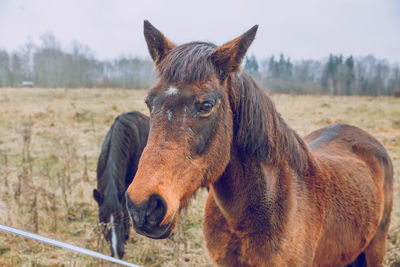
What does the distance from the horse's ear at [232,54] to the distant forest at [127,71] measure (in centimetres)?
3584

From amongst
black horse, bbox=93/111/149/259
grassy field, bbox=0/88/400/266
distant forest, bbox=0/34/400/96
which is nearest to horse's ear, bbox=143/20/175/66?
grassy field, bbox=0/88/400/266

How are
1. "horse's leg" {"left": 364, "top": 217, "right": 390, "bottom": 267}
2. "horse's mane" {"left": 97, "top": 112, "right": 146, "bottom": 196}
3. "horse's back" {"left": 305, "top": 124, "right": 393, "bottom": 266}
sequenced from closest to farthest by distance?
1. "horse's back" {"left": 305, "top": 124, "right": 393, "bottom": 266}
2. "horse's leg" {"left": 364, "top": 217, "right": 390, "bottom": 267}
3. "horse's mane" {"left": 97, "top": 112, "right": 146, "bottom": 196}

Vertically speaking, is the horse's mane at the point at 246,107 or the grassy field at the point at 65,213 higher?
the horse's mane at the point at 246,107

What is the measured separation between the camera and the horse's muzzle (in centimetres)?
127

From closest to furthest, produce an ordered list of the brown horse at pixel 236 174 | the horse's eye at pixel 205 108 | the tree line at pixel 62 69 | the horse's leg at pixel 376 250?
the brown horse at pixel 236 174
the horse's eye at pixel 205 108
the horse's leg at pixel 376 250
the tree line at pixel 62 69

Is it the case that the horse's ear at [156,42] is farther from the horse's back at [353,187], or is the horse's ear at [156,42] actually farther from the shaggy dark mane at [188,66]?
the horse's back at [353,187]

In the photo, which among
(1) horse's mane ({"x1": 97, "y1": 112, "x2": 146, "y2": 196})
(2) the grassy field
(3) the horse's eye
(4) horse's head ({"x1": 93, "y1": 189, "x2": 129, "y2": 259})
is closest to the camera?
(3) the horse's eye

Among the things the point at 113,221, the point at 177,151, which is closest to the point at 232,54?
the point at 177,151

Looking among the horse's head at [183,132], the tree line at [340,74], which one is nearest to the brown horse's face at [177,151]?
the horse's head at [183,132]

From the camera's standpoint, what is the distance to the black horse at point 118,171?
3855 millimetres

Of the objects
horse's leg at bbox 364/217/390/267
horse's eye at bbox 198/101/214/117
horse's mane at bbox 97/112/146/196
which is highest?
horse's eye at bbox 198/101/214/117

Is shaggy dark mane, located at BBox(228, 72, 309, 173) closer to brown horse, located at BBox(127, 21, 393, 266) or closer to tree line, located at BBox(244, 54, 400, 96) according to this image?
brown horse, located at BBox(127, 21, 393, 266)

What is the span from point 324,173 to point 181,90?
142 cm

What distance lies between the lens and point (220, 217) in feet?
6.70
